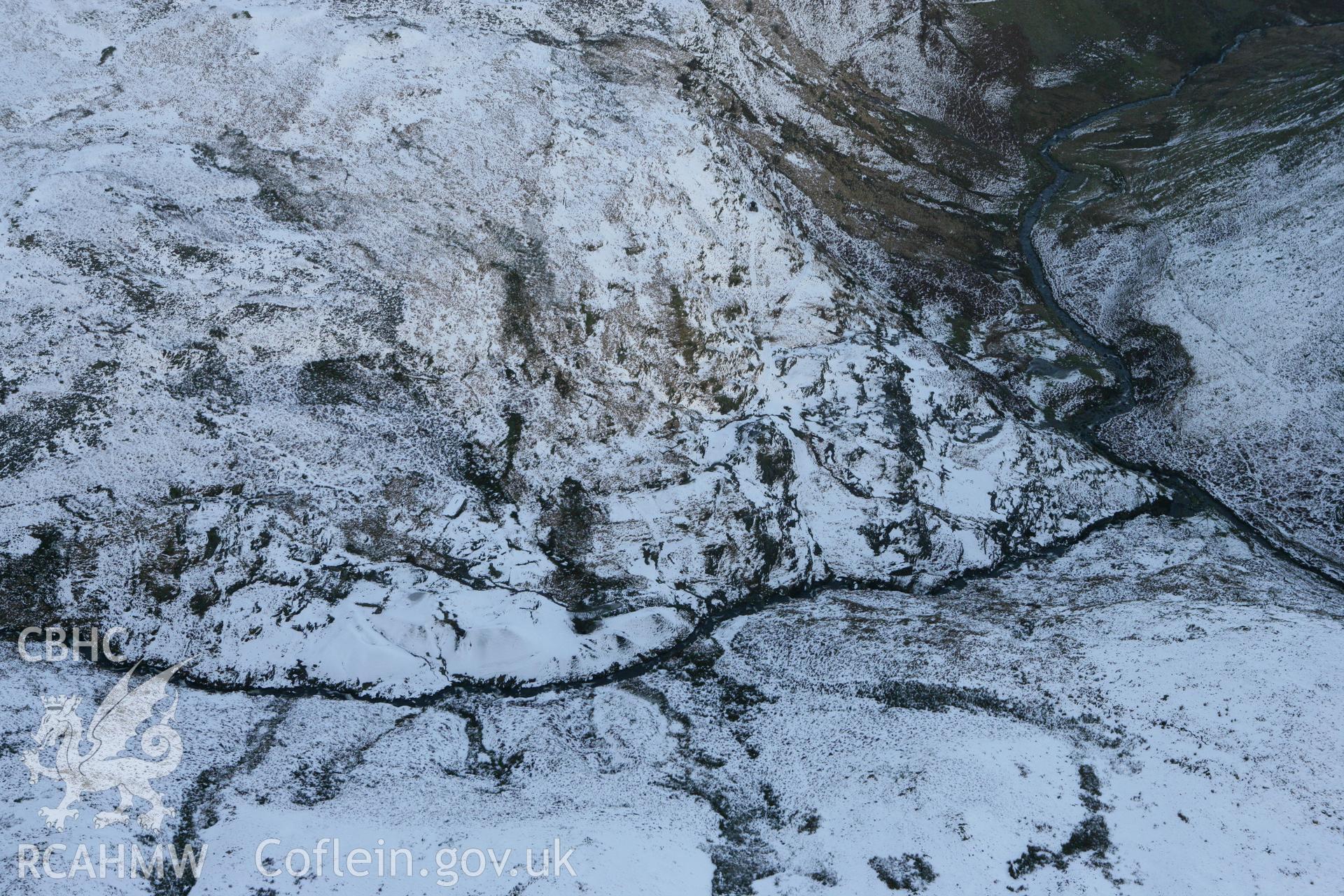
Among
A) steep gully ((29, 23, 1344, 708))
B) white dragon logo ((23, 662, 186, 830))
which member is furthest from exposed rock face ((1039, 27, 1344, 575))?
white dragon logo ((23, 662, 186, 830))

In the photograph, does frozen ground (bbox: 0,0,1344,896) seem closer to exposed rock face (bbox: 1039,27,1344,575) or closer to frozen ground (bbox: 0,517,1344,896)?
frozen ground (bbox: 0,517,1344,896)

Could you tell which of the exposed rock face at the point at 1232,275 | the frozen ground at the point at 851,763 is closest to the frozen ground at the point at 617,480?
the frozen ground at the point at 851,763

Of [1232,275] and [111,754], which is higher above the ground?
[1232,275]

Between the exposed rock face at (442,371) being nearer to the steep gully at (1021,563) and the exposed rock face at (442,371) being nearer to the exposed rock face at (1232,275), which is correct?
the steep gully at (1021,563)

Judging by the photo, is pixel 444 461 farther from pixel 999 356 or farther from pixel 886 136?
pixel 886 136

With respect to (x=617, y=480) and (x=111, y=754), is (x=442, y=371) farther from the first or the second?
(x=111, y=754)

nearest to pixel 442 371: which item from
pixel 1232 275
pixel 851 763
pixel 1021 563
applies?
pixel 851 763
